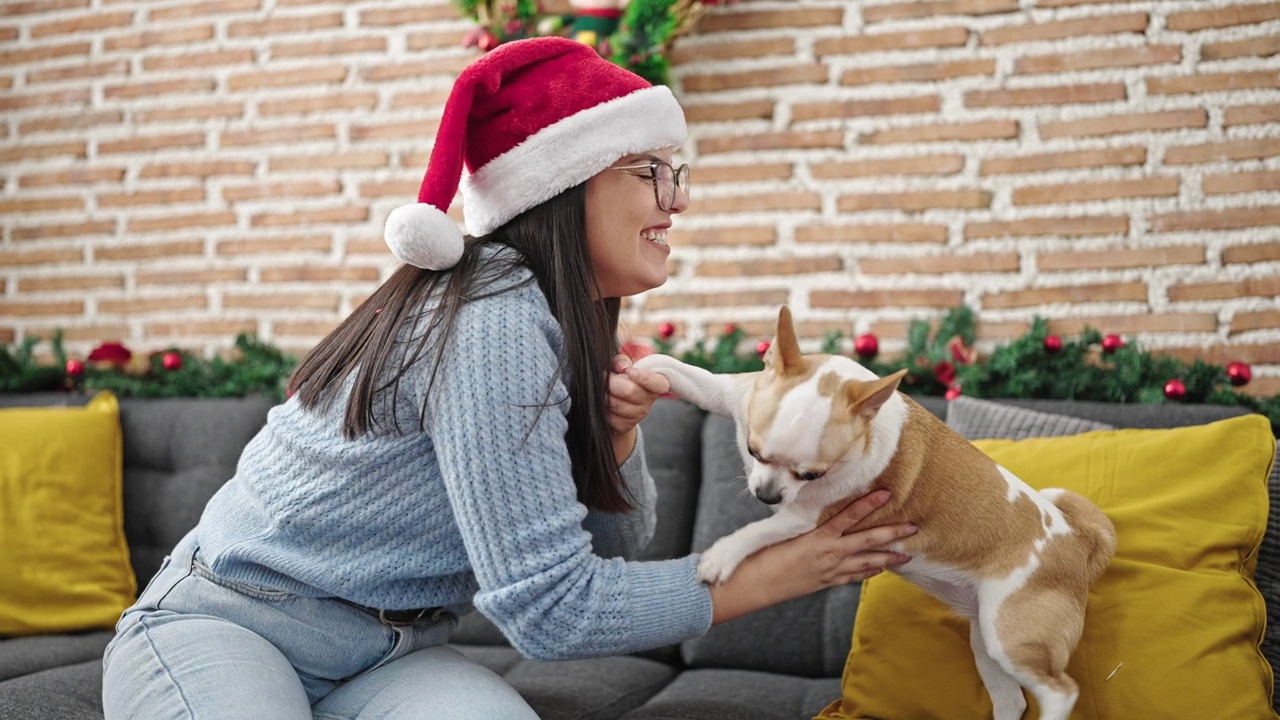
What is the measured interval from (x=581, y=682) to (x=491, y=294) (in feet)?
2.84

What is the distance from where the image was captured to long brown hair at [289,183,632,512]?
132cm

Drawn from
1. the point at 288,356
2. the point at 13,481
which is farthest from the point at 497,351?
the point at 288,356

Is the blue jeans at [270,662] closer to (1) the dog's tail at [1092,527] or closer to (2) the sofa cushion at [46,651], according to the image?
(2) the sofa cushion at [46,651]

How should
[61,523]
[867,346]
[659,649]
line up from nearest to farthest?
[659,649]
[61,523]
[867,346]

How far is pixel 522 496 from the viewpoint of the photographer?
1.26 metres

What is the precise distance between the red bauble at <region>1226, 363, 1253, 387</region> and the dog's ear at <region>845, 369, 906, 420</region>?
128 centimetres

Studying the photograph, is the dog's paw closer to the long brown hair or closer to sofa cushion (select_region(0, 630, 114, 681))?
the long brown hair

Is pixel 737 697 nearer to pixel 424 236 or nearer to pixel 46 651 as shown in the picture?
pixel 424 236

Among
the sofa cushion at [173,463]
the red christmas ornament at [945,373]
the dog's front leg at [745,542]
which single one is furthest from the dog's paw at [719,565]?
the sofa cushion at [173,463]

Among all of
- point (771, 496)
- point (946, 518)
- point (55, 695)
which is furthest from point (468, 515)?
point (55, 695)

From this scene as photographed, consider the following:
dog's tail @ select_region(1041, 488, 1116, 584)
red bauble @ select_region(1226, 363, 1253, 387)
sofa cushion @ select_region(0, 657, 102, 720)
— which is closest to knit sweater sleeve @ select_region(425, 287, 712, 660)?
dog's tail @ select_region(1041, 488, 1116, 584)

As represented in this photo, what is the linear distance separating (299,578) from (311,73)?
1.95 m

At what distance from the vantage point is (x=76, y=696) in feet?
5.47

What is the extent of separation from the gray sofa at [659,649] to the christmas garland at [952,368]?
0.48 feet
